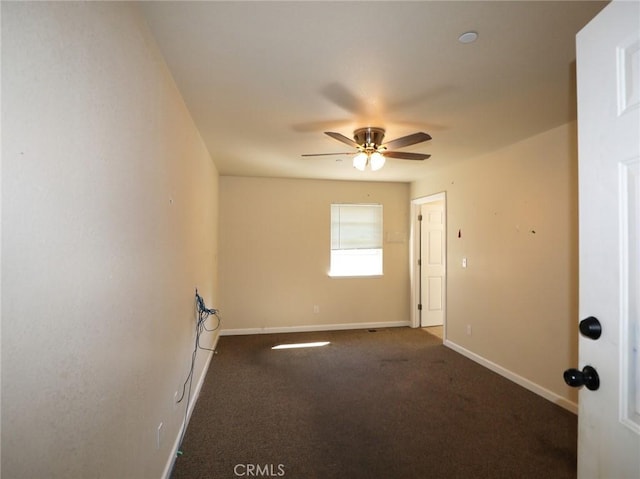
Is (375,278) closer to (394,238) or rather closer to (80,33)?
(394,238)

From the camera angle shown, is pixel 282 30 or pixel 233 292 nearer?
pixel 282 30

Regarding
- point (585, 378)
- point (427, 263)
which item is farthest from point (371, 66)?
point (427, 263)

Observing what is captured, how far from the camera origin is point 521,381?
2920 millimetres

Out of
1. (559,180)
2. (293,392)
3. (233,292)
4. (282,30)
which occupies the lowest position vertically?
(293,392)

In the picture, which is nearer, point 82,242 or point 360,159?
point 82,242

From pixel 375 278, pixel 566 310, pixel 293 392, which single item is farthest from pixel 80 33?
pixel 375 278

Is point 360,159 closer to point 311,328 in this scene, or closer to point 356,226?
point 356,226

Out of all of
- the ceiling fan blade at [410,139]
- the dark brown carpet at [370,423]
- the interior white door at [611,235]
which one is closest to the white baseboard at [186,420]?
the dark brown carpet at [370,423]

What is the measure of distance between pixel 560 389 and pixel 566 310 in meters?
0.72

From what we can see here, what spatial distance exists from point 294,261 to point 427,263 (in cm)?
232

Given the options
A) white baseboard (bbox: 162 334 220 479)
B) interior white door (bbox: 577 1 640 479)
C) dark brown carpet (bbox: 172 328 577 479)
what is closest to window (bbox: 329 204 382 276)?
dark brown carpet (bbox: 172 328 577 479)

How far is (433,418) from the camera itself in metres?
2.34

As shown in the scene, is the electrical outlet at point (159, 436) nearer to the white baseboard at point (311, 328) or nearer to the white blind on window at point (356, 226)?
the white baseboard at point (311, 328)

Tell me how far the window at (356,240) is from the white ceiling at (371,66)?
2.15 m
